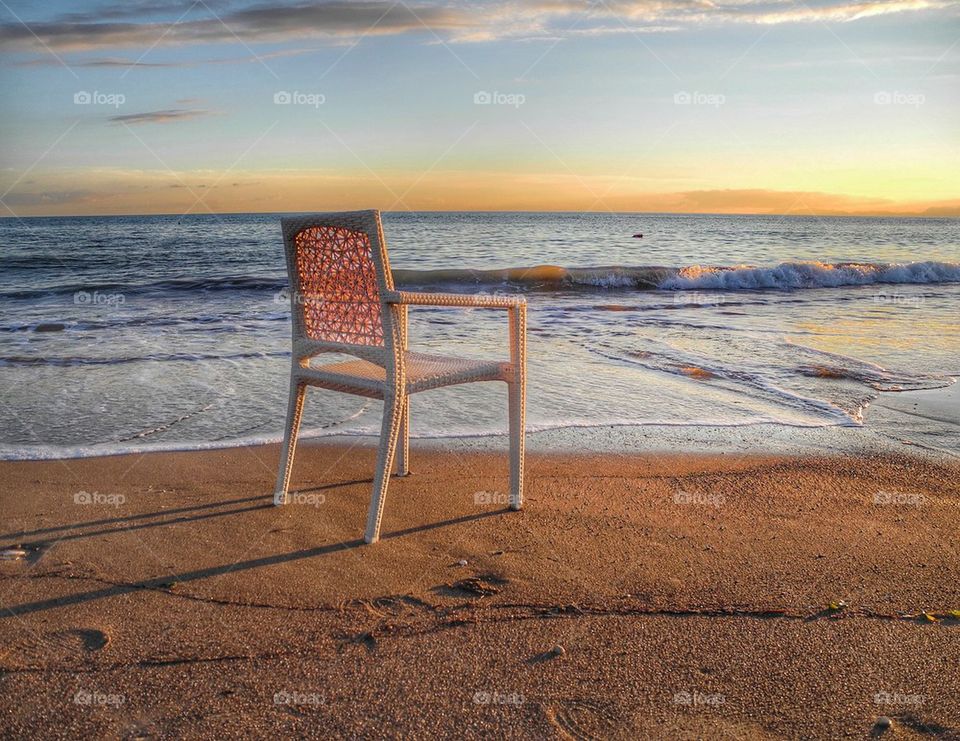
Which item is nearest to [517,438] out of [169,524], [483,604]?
[483,604]

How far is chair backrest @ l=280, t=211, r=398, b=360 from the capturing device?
279cm

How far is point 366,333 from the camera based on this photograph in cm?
300

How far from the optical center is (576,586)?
8.10 ft

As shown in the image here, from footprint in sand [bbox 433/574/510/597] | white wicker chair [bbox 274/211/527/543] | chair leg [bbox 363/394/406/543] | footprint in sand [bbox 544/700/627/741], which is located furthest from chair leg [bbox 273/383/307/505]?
footprint in sand [bbox 544/700/627/741]

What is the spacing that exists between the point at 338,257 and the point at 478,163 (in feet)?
55.0

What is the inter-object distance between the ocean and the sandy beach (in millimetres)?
980

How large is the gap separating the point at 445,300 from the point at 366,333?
359 millimetres

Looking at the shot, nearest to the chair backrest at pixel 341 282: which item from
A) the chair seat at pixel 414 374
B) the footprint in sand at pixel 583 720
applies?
the chair seat at pixel 414 374

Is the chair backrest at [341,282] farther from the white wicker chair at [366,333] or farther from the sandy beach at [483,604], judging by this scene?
the sandy beach at [483,604]

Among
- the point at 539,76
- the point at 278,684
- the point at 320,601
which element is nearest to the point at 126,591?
the point at 320,601

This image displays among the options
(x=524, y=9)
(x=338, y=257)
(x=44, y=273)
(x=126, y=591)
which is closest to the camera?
(x=126, y=591)

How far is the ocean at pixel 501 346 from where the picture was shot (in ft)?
15.3

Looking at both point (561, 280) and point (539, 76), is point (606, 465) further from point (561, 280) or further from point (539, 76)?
point (539, 76)

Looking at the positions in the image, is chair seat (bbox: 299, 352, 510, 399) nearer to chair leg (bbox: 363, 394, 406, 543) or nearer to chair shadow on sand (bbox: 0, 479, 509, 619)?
chair leg (bbox: 363, 394, 406, 543)
